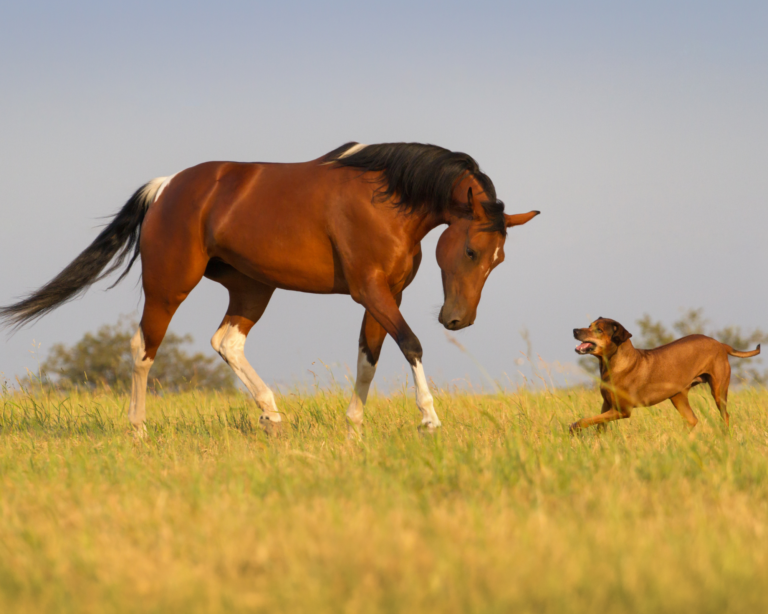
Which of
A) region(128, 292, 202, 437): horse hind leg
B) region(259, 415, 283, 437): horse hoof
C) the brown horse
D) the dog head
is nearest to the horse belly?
the brown horse

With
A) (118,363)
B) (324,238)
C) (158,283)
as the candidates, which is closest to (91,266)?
(158,283)

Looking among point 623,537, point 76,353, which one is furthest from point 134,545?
point 76,353

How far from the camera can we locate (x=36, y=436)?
624 cm

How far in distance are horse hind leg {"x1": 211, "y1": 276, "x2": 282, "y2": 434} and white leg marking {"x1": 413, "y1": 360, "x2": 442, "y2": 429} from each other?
5.81 feet

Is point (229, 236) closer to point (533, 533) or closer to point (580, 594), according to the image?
point (533, 533)

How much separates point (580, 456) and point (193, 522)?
220 centimetres

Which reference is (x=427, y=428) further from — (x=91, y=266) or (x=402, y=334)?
(x=91, y=266)

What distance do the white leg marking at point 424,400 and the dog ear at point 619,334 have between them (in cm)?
163

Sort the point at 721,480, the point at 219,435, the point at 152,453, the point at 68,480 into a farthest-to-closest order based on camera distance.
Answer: the point at 219,435, the point at 152,453, the point at 68,480, the point at 721,480

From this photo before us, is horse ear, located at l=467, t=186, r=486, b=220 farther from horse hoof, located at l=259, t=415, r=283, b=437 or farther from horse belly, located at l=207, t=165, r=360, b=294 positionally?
horse hoof, located at l=259, t=415, r=283, b=437

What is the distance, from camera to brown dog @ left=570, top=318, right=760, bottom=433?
18.7ft

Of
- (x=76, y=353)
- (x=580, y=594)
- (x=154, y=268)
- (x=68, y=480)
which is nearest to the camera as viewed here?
(x=580, y=594)

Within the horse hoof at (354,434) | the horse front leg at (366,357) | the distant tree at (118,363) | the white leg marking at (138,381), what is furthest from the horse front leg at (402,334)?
the distant tree at (118,363)

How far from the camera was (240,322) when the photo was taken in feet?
22.2
